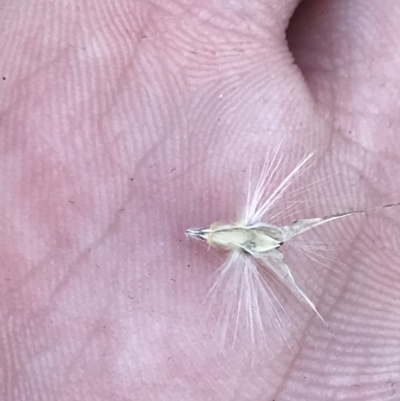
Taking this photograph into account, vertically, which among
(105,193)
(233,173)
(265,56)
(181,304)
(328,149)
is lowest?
(181,304)

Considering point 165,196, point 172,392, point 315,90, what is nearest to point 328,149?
point 315,90

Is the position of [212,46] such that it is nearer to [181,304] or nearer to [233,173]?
[233,173]

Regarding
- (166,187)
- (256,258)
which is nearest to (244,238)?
(256,258)

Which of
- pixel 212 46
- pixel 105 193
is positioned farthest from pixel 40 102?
pixel 212 46

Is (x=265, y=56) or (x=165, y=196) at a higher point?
(x=265, y=56)
